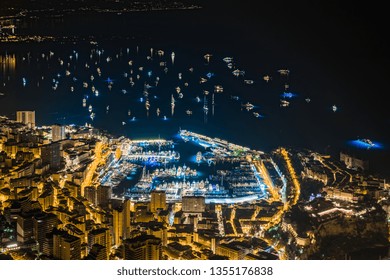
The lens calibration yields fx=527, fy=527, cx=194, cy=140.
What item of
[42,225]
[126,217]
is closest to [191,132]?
[126,217]

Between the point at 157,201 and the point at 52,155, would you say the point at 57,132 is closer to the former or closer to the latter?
the point at 52,155

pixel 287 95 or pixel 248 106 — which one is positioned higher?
pixel 287 95

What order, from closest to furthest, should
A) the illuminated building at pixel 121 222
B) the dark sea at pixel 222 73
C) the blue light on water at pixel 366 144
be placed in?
the illuminated building at pixel 121 222 → the blue light on water at pixel 366 144 → the dark sea at pixel 222 73

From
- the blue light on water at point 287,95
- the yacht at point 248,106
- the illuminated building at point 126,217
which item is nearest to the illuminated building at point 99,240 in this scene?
the illuminated building at point 126,217

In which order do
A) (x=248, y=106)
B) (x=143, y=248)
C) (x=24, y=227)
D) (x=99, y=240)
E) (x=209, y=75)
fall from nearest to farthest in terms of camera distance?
1. (x=143, y=248)
2. (x=99, y=240)
3. (x=24, y=227)
4. (x=248, y=106)
5. (x=209, y=75)

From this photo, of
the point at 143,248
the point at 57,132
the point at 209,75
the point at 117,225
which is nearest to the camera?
the point at 143,248

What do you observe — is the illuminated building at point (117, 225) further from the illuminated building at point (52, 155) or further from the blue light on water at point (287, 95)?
the blue light on water at point (287, 95)
